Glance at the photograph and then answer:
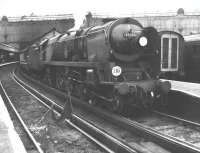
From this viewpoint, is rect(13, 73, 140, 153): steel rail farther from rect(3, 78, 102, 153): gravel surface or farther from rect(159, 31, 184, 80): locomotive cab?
rect(159, 31, 184, 80): locomotive cab

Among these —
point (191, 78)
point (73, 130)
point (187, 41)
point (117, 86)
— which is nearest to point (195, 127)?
point (117, 86)

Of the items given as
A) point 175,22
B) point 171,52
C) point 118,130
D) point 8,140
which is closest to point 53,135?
point 118,130

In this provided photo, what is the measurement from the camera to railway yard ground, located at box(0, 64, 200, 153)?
679 centimetres

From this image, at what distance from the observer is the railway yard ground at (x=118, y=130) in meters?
6.79

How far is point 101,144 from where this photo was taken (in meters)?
6.95

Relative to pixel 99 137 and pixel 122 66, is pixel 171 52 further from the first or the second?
pixel 99 137

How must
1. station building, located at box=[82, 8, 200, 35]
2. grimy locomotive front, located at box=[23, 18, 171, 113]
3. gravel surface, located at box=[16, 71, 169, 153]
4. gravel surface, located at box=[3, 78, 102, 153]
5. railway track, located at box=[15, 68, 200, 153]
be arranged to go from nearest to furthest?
1. railway track, located at box=[15, 68, 200, 153]
2. gravel surface, located at box=[16, 71, 169, 153]
3. gravel surface, located at box=[3, 78, 102, 153]
4. grimy locomotive front, located at box=[23, 18, 171, 113]
5. station building, located at box=[82, 8, 200, 35]

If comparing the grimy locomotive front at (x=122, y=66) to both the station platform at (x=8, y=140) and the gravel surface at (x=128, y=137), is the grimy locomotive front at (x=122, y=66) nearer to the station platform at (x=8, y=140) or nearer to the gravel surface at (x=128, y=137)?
the gravel surface at (x=128, y=137)

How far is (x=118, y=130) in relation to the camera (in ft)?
27.3

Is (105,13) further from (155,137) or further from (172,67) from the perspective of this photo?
(155,137)

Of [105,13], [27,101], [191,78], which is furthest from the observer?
[105,13]

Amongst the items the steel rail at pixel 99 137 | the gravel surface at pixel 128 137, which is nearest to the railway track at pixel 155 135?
the gravel surface at pixel 128 137

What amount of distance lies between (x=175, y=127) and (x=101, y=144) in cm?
254

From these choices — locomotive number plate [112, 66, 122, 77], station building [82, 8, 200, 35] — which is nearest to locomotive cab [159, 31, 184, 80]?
locomotive number plate [112, 66, 122, 77]
